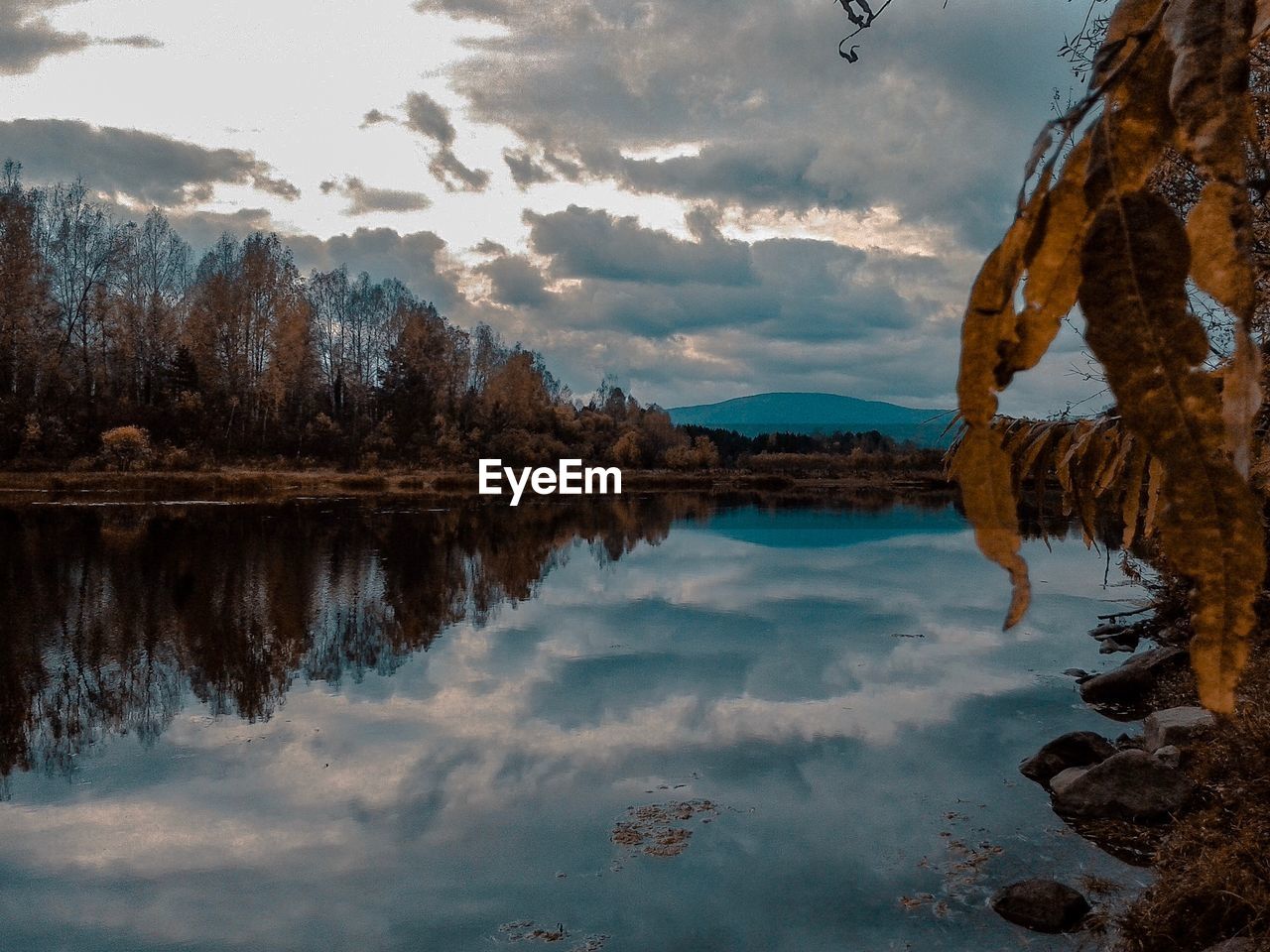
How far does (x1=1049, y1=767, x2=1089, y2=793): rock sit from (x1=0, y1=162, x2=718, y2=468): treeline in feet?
164

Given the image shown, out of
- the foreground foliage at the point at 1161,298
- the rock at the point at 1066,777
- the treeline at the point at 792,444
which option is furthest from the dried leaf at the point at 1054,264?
the treeline at the point at 792,444

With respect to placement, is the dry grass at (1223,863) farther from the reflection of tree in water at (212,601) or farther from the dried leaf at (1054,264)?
the reflection of tree in water at (212,601)

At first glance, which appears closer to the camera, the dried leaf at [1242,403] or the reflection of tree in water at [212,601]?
the dried leaf at [1242,403]

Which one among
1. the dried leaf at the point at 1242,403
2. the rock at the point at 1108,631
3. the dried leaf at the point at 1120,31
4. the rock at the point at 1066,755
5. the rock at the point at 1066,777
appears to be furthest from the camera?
the rock at the point at 1108,631

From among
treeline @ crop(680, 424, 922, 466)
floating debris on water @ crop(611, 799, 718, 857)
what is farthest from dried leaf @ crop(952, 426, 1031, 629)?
treeline @ crop(680, 424, 922, 466)

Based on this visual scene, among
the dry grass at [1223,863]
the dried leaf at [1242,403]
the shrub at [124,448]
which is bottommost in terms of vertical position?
the dry grass at [1223,863]

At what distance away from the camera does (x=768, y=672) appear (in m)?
16.4

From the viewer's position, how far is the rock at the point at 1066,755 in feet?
35.5

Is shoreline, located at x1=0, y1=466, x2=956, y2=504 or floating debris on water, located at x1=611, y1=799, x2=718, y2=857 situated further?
shoreline, located at x1=0, y1=466, x2=956, y2=504

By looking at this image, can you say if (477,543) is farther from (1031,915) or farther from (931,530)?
(1031,915)

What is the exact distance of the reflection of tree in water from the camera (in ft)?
44.1

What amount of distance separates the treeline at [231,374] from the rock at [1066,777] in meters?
50.1

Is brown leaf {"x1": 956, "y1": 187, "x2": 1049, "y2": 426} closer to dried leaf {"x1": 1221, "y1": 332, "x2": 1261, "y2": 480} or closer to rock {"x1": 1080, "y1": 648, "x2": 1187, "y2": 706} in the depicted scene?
dried leaf {"x1": 1221, "y1": 332, "x2": 1261, "y2": 480}

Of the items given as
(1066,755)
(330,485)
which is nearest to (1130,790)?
(1066,755)
